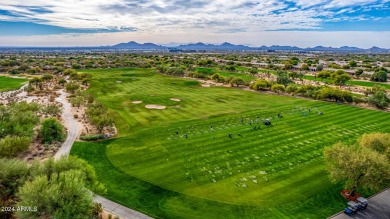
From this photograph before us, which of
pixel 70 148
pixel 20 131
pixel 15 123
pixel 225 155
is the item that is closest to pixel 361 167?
pixel 225 155

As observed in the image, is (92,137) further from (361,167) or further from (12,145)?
(361,167)

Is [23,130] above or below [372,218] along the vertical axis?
above

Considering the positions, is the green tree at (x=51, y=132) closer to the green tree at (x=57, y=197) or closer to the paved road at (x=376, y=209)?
the green tree at (x=57, y=197)

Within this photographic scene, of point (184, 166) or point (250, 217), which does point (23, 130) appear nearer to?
point (184, 166)

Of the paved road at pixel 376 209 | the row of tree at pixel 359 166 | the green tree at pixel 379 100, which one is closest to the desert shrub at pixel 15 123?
the row of tree at pixel 359 166

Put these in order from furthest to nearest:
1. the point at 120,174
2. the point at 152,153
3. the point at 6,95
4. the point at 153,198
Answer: the point at 6,95 < the point at 152,153 < the point at 120,174 < the point at 153,198

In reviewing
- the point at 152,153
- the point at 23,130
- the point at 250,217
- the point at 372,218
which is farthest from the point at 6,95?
the point at 372,218

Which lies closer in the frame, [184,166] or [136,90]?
[184,166]
